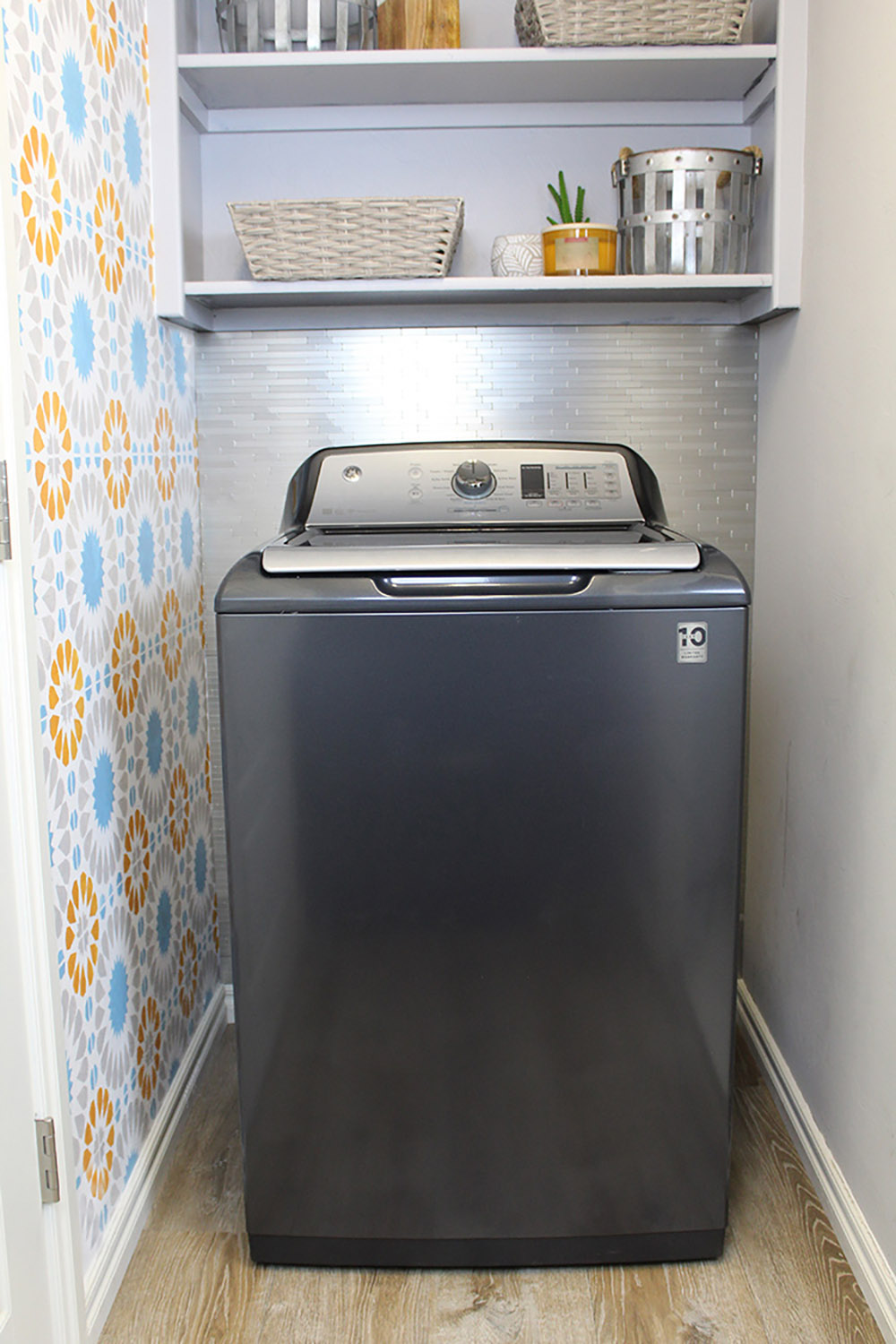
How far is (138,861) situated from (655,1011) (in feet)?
2.71

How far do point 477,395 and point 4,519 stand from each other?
3.86 feet

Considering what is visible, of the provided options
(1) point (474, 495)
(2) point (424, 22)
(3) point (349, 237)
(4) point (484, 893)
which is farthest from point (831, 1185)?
(2) point (424, 22)

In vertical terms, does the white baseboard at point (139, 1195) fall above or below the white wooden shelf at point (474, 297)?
below

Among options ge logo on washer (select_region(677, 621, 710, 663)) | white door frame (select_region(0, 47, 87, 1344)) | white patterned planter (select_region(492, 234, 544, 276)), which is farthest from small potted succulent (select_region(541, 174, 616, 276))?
white door frame (select_region(0, 47, 87, 1344))

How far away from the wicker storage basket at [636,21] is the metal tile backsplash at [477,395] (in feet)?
1.68

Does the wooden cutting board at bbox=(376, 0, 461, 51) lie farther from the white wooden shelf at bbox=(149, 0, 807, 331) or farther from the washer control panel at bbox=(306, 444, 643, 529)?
the washer control panel at bbox=(306, 444, 643, 529)

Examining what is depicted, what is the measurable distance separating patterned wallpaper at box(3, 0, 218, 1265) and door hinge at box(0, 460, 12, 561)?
0.08 meters

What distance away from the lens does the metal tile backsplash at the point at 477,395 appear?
223 centimetres

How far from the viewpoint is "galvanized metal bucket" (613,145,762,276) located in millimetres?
1912

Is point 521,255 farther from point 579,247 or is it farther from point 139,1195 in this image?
point 139,1195

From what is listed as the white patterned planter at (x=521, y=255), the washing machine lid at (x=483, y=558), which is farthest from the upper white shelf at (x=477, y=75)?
the washing machine lid at (x=483, y=558)

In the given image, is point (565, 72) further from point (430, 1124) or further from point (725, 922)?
point (430, 1124)

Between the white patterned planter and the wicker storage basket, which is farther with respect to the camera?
the white patterned planter

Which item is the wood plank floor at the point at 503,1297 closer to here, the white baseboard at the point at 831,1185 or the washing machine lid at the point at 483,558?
the white baseboard at the point at 831,1185
